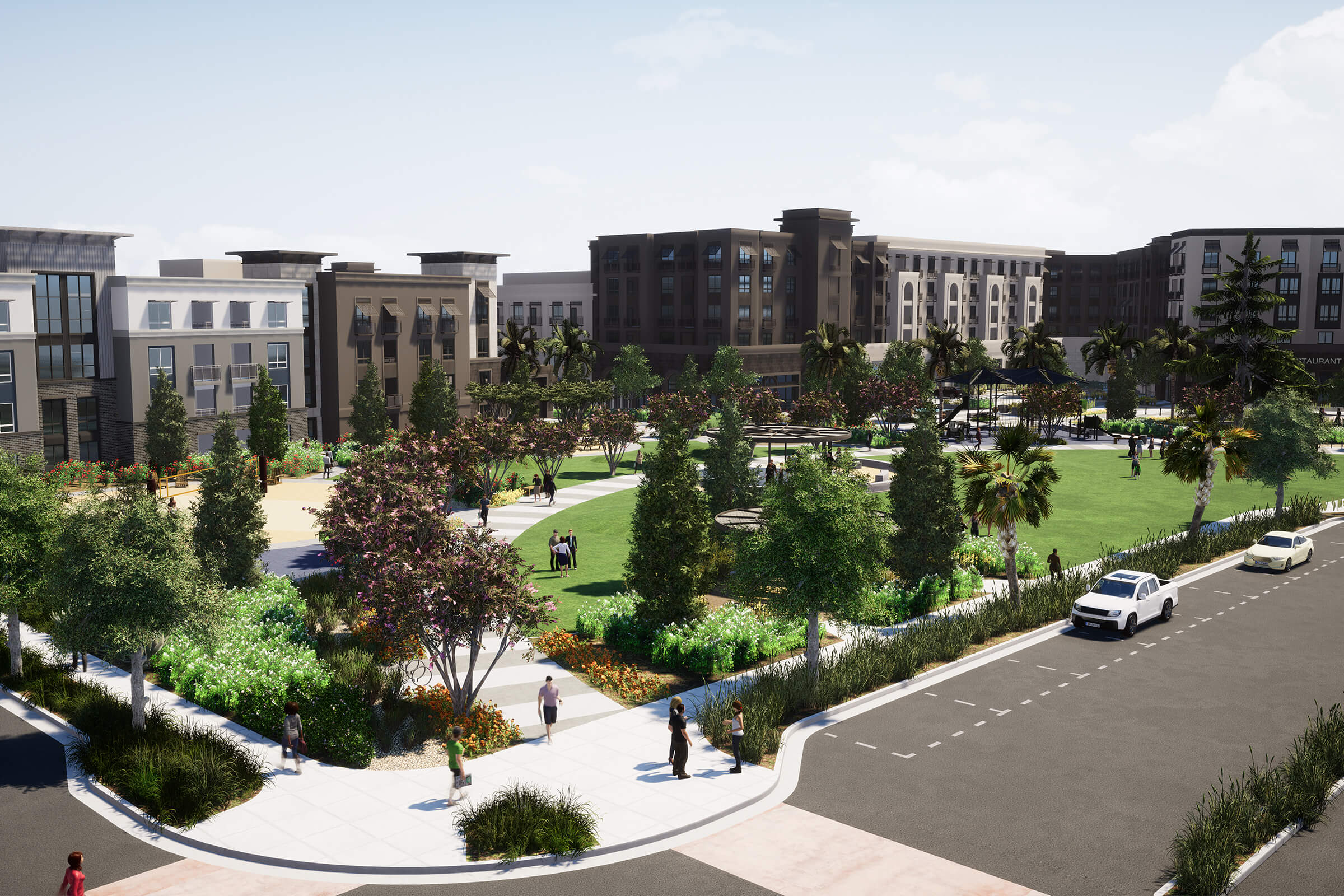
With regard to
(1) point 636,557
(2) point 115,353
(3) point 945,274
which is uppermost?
(3) point 945,274

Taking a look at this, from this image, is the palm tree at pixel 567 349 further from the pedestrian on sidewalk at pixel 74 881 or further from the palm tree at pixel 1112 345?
the pedestrian on sidewalk at pixel 74 881

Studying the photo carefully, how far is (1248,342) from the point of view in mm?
66062

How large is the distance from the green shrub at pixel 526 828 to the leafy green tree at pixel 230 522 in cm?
1496

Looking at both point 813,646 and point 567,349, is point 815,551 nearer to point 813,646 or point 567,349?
point 813,646

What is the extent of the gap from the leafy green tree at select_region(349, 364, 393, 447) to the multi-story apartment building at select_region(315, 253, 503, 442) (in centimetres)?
869

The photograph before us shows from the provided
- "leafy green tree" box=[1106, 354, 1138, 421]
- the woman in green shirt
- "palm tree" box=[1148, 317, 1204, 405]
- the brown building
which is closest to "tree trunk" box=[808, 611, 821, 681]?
the woman in green shirt

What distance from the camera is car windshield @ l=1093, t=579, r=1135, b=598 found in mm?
30344

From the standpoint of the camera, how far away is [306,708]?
21.3 metres

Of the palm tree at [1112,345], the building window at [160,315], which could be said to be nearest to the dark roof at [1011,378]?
the palm tree at [1112,345]

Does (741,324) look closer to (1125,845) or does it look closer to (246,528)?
(246,528)

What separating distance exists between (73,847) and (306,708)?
5.01 meters

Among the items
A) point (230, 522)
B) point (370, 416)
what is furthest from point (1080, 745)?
point (370, 416)

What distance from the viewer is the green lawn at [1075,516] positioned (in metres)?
36.0

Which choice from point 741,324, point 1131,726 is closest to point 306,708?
point 1131,726
